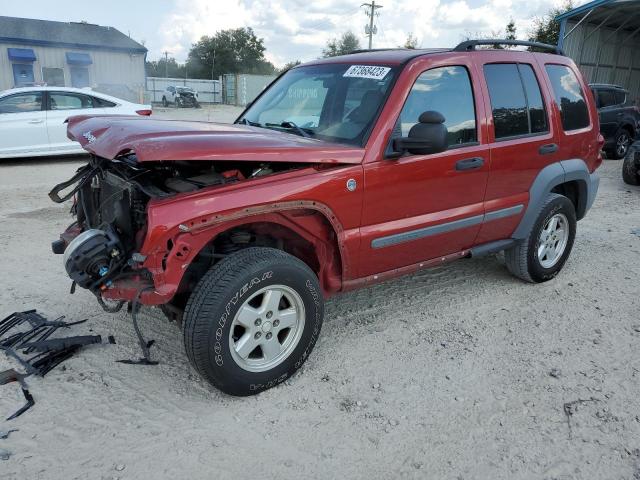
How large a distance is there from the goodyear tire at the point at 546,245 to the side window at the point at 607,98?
30.3 feet

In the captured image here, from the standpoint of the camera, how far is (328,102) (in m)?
3.65

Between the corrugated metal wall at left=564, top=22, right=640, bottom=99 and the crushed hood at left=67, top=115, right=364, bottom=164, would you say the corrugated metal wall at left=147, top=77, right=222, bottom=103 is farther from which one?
the crushed hood at left=67, top=115, right=364, bottom=164

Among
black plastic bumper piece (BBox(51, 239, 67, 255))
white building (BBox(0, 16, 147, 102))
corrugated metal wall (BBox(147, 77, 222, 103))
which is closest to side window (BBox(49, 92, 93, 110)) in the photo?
black plastic bumper piece (BBox(51, 239, 67, 255))

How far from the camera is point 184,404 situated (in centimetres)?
292

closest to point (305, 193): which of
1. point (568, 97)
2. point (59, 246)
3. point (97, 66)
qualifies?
point (59, 246)

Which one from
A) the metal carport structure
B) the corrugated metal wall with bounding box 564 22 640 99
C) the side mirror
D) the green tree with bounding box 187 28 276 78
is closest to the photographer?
the side mirror

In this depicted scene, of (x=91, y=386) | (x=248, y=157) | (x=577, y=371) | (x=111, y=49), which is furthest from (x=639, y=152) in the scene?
(x=111, y=49)

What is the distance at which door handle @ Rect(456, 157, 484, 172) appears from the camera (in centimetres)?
359

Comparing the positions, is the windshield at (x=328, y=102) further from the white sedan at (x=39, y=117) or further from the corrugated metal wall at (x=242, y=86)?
the corrugated metal wall at (x=242, y=86)

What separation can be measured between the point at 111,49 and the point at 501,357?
33562mm

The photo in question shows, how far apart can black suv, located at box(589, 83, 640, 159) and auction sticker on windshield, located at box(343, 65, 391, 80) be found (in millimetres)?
10543

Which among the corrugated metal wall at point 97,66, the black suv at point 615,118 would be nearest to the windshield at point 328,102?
the black suv at point 615,118

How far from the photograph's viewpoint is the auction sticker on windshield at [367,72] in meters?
3.44

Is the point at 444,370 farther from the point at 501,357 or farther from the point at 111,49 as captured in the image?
the point at 111,49
